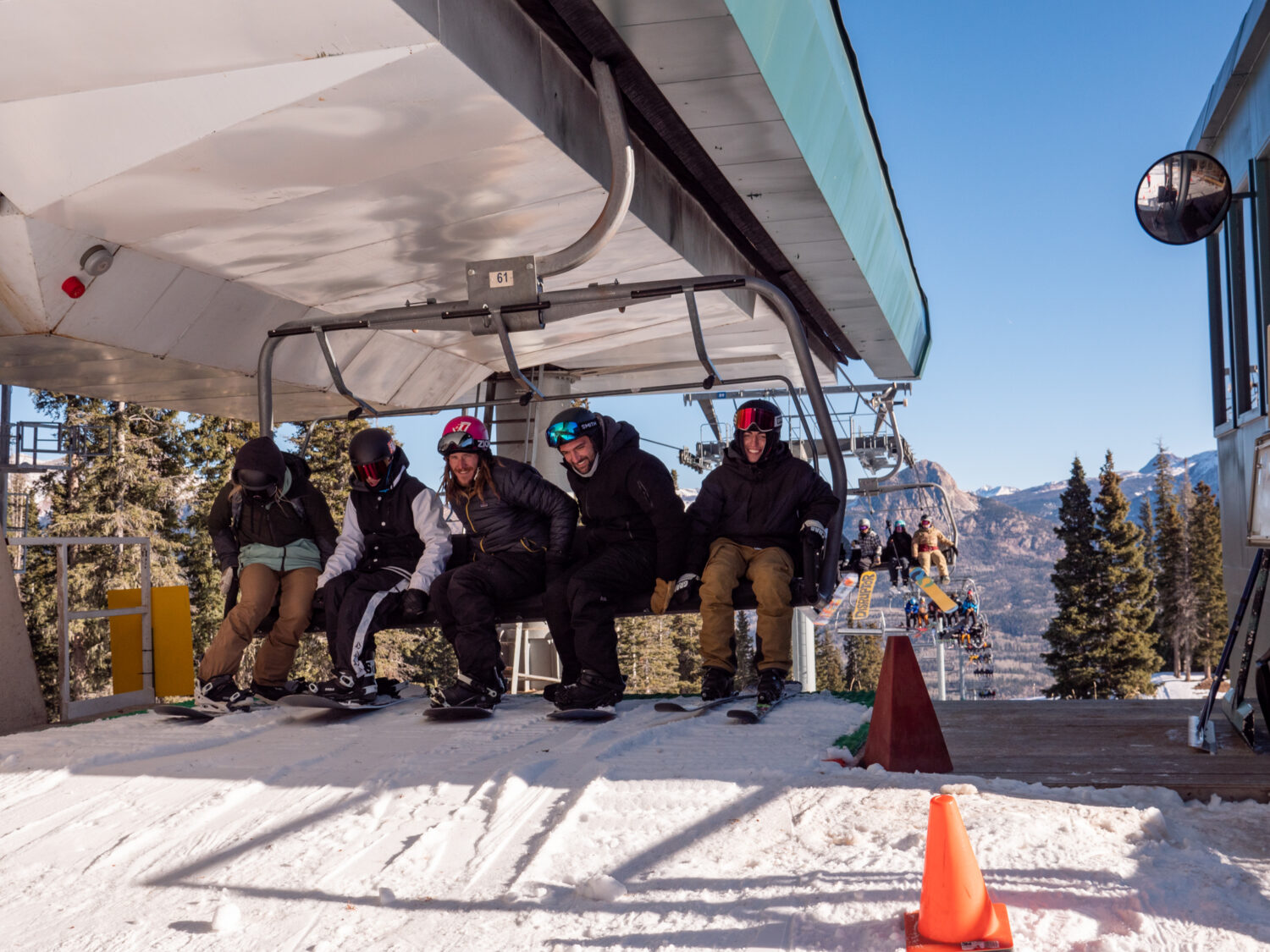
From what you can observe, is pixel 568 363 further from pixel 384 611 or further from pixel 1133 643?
pixel 1133 643

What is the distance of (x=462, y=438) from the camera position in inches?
242

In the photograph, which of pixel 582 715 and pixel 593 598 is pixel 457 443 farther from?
pixel 582 715

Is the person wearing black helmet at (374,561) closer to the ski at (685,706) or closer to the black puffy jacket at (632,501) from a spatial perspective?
the black puffy jacket at (632,501)

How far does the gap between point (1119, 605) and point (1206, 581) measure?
2192 cm

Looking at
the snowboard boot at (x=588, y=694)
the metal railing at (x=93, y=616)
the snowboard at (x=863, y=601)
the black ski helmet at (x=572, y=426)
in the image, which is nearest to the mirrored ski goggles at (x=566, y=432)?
the black ski helmet at (x=572, y=426)

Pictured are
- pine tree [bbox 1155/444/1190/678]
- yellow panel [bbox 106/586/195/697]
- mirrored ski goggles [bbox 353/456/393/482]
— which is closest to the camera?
mirrored ski goggles [bbox 353/456/393/482]

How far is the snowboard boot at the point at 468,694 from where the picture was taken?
579 centimetres

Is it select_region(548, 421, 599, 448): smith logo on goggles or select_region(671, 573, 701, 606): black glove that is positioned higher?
select_region(548, 421, 599, 448): smith logo on goggles

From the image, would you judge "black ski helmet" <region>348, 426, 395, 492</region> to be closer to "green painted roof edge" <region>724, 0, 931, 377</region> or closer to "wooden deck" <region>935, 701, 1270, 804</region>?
"green painted roof edge" <region>724, 0, 931, 377</region>

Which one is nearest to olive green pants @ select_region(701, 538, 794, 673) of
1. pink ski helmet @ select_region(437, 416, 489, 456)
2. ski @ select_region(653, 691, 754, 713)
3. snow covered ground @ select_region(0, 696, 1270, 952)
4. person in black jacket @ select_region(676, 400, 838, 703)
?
person in black jacket @ select_region(676, 400, 838, 703)

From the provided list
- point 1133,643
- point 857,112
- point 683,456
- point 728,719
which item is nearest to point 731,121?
point 857,112

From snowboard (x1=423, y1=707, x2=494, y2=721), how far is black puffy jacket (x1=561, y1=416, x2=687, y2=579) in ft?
4.15

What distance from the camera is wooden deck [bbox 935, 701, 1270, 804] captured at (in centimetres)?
367

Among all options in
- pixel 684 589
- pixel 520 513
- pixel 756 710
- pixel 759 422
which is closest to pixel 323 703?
pixel 520 513
